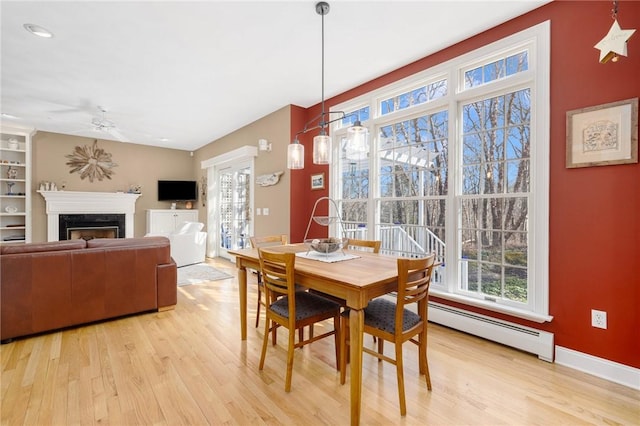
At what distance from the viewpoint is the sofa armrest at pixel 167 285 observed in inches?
130

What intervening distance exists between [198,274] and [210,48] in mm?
3598

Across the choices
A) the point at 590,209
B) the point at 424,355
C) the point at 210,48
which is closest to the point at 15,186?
the point at 210,48

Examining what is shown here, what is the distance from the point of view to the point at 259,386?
6.39 ft

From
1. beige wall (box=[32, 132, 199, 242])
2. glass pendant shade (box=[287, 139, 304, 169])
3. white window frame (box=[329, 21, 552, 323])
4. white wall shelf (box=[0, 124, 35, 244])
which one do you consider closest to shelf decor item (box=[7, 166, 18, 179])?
white wall shelf (box=[0, 124, 35, 244])

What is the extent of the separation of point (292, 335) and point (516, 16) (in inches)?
122

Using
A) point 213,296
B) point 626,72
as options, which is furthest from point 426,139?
point 213,296

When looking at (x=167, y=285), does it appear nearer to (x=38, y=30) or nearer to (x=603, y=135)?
(x=38, y=30)

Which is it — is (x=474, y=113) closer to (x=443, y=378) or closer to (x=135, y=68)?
(x=443, y=378)

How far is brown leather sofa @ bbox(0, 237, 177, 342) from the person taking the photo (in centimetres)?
258

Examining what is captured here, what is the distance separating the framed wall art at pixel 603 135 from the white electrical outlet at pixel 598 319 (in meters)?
1.05

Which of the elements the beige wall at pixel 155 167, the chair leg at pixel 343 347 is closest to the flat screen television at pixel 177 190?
the beige wall at pixel 155 167

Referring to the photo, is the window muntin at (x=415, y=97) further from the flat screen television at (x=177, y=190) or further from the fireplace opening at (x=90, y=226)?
the fireplace opening at (x=90, y=226)

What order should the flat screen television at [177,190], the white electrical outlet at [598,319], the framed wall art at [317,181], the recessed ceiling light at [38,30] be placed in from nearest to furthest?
the white electrical outlet at [598,319] → the recessed ceiling light at [38,30] → the framed wall art at [317,181] → the flat screen television at [177,190]

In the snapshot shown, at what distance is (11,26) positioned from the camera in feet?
8.38
